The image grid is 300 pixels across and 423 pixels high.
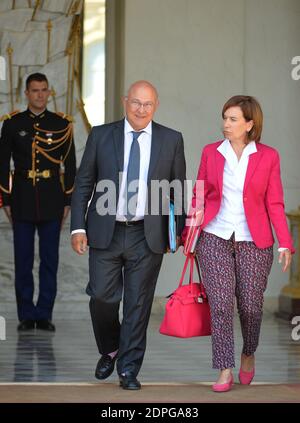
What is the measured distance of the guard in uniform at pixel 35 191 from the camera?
1002 cm

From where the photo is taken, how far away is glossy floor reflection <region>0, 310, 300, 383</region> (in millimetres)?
7953

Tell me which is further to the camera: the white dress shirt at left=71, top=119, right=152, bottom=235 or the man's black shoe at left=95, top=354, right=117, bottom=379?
the man's black shoe at left=95, top=354, right=117, bottom=379

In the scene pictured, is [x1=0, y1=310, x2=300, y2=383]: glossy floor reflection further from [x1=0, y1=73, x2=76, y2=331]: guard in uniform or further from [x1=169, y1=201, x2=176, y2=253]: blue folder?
[x1=169, y1=201, x2=176, y2=253]: blue folder

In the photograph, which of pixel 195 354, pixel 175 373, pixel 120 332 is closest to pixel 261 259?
pixel 120 332

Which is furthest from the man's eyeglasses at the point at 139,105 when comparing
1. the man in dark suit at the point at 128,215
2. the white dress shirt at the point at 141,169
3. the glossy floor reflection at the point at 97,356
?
→ the glossy floor reflection at the point at 97,356

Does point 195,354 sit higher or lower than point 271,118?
lower

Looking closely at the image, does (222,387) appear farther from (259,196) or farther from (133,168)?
(133,168)

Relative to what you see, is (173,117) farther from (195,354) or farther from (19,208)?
(195,354)

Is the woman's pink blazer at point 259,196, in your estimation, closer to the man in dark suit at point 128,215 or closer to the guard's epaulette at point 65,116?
the man in dark suit at point 128,215

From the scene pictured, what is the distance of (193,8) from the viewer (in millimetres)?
10938

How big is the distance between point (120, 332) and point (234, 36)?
15.0 ft

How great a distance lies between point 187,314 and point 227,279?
283 millimetres

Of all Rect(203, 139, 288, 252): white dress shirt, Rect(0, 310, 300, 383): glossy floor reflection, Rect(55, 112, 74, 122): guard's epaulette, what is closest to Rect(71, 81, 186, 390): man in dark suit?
Rect(203, 139, 288, 252): white dress shirt

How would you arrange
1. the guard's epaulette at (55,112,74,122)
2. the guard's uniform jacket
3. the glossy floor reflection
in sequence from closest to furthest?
the glossy floor reflection < the guard's uniform jacket < the guard's epaulette at (55,112,74,122)
